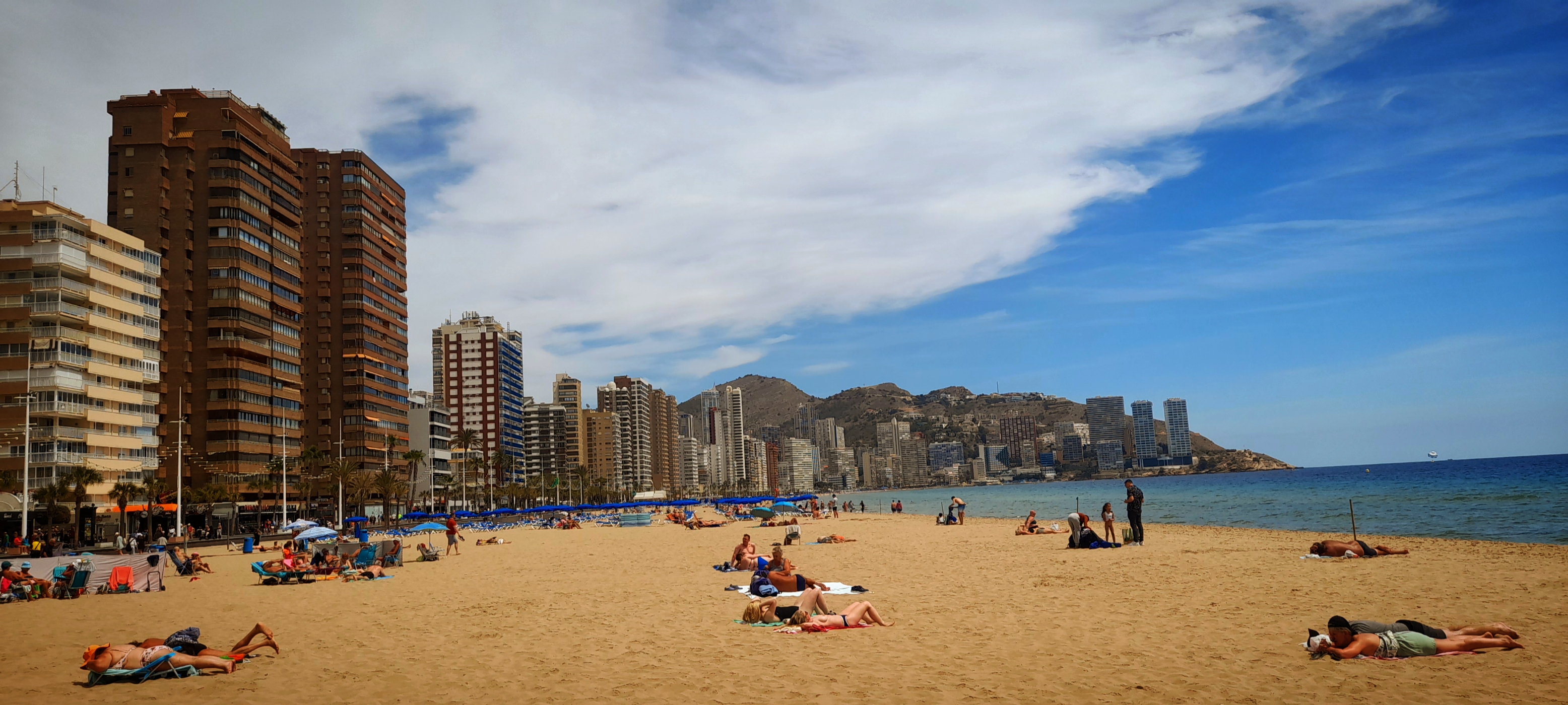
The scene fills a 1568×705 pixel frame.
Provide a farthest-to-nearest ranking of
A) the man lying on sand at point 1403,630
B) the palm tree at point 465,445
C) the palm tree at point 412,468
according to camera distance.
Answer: the palm tree at point 465,445 → the palm tree at point 412,468 → the man lying on sand at point 1403,630

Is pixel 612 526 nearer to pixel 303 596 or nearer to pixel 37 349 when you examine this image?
pixel 37 349

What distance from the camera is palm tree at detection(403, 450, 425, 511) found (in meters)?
102

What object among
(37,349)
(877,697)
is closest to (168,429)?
(37,349)

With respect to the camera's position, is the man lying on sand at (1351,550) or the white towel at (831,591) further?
the man lying on sand at (1351,550)

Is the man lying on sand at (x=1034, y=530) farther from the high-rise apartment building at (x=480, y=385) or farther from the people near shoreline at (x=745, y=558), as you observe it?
the high-rise apartment building at (x=480, y=385)

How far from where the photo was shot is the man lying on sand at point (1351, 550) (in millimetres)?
19641

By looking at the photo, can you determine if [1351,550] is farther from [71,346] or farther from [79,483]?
[71,346]

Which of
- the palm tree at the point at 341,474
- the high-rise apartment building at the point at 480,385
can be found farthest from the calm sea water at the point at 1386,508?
the high-rise apartment building at the point at 480,385

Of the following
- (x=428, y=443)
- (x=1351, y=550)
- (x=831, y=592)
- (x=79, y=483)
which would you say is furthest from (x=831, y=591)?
(x=428, y=443)

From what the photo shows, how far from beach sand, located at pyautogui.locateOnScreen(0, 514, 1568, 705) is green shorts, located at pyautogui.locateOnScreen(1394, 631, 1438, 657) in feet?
0.83

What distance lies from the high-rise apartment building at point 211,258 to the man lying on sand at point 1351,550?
7233cm

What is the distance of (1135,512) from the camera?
24859 mm

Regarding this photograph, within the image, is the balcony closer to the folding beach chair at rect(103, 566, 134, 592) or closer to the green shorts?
the folding beach chair at rect(103, 566, 134, 592)

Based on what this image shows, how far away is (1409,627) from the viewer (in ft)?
32.9
